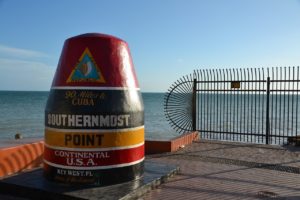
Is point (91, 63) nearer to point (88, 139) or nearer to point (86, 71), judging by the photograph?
point (86, 71)

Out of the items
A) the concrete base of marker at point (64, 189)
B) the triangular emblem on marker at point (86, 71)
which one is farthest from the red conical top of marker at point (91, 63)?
the concrete base of marker at point (64, 189)

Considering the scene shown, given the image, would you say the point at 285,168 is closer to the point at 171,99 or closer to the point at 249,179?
the point at 249,179

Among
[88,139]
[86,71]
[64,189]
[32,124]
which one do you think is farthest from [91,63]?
[32,124]

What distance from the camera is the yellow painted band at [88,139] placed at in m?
5.86

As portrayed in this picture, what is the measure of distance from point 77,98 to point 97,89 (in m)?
0.35

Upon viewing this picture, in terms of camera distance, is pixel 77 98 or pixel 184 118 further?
pixel 184 118

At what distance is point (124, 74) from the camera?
6312 millimetres

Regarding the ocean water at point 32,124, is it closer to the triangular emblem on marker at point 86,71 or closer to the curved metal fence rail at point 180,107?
the curved metal fence rail at point 180,107

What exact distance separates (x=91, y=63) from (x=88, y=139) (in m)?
1.25

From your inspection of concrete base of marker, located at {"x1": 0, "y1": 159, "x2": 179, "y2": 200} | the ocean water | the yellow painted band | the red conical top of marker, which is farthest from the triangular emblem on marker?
Answer: the ocean water

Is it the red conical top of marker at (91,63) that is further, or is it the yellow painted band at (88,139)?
the red conical top of marker at (91,63)

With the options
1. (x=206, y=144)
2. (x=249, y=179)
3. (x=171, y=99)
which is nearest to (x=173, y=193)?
(x=249, y=179)

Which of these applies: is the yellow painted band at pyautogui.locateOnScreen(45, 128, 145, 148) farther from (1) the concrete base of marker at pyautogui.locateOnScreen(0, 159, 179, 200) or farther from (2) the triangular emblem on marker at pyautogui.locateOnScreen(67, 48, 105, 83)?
(2) the triangular emblem on marker at pyautogui.locateOnScreen(67, 48, 105, 83)

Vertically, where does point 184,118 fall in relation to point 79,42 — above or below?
below
